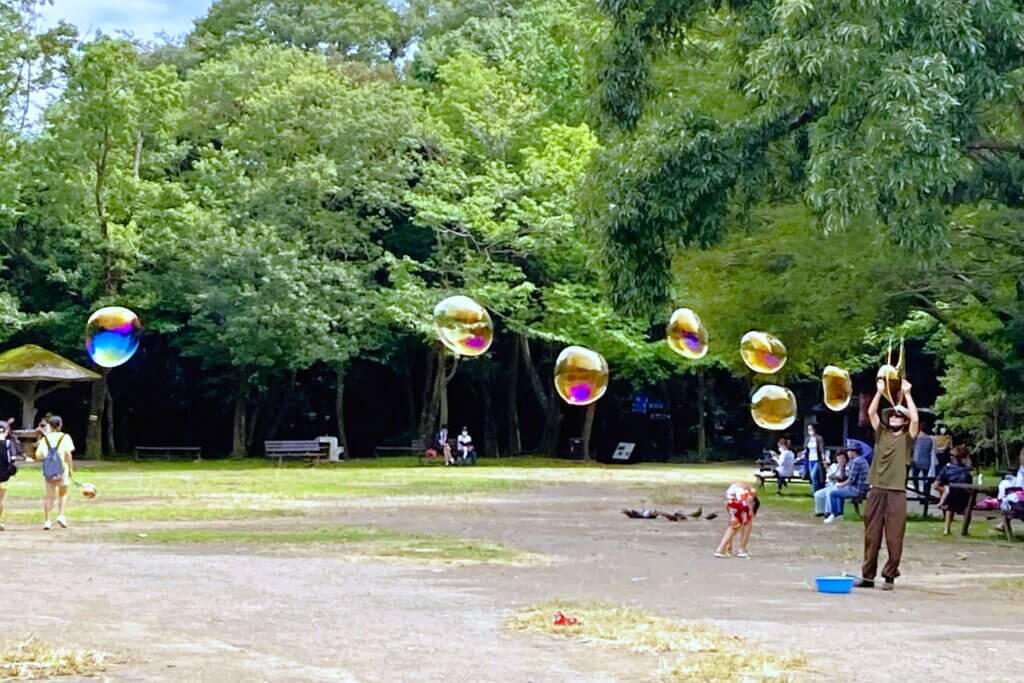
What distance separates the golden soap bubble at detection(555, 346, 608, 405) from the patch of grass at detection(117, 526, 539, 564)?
4810 mm

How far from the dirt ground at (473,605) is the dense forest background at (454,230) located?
11.6 ft

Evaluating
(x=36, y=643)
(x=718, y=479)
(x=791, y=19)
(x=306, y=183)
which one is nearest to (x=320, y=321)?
(x=306, y=183)

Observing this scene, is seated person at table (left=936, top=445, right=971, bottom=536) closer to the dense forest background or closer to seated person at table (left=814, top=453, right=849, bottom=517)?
seated person at table (left=814, top=453, right=849, bottom=517)

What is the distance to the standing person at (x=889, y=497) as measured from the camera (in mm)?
13977

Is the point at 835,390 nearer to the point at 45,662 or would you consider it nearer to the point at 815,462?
the point at 815,462

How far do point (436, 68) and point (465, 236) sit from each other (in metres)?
10.5

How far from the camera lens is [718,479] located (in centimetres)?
3925

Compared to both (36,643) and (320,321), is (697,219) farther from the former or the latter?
(320,321)

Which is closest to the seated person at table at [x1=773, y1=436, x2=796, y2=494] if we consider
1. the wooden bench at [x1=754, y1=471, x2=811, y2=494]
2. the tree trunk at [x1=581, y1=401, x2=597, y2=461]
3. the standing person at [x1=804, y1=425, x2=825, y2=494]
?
the wooden bench at [x1=754, y1=471, x2=811, y2=494]

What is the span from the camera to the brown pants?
14.0 meters

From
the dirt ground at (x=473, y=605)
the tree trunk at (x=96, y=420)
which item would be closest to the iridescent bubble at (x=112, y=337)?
the dirt ground at (x=473, y=605)

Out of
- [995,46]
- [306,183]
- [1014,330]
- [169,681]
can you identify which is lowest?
[169,681]

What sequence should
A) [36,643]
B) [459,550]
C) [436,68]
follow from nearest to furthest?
[36,643], [459,550], [436,68]

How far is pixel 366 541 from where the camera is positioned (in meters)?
18.2
